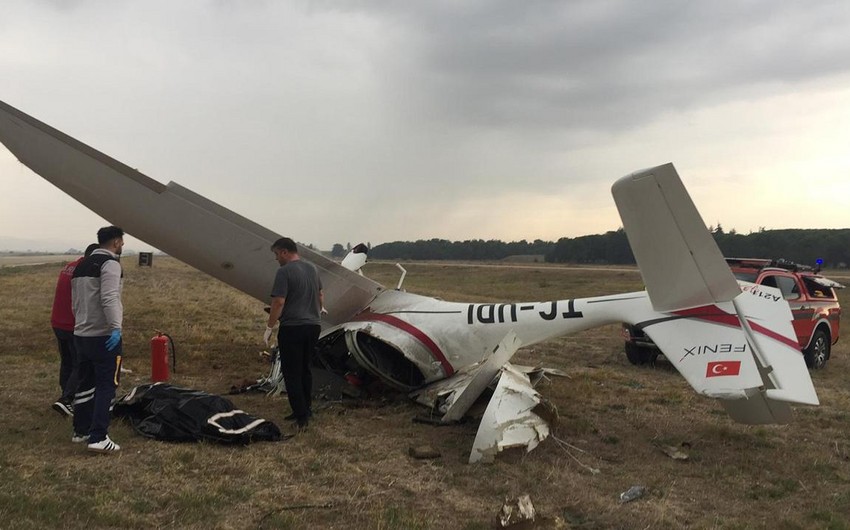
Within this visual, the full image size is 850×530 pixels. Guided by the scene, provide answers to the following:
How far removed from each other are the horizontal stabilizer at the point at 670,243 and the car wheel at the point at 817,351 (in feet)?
23.8

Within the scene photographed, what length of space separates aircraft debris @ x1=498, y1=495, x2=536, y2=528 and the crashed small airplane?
1.13 metres

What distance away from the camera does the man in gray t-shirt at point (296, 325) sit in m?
5.84

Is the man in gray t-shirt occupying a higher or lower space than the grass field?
higher

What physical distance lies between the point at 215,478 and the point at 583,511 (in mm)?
2732

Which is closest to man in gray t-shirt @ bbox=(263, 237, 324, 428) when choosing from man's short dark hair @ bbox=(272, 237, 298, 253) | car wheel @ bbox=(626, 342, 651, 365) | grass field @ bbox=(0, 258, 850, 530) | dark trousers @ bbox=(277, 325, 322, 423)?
dark trousers @ bbox=(277, 325, 322, 423)

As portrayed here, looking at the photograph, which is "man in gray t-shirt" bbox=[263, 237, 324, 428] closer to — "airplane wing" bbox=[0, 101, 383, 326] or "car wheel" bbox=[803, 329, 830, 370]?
"airplane wing" bbox=[0, 101, 383, 326]

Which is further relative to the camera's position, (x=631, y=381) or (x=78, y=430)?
(x=631, y=381)

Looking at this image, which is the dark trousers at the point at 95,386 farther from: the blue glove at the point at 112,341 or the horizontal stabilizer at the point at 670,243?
the horizontal stabilizer at the point at 670,243

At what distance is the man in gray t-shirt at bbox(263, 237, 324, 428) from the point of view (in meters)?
5.84

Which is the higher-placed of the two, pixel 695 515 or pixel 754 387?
pixel 754 387

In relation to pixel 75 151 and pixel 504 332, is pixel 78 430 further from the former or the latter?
pixel 504 332

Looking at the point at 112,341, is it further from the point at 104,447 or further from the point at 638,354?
the point at 638,354

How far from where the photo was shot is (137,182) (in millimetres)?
6988

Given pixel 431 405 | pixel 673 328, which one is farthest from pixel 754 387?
pixel 431 405
